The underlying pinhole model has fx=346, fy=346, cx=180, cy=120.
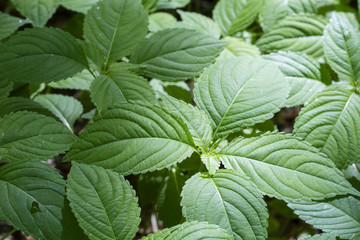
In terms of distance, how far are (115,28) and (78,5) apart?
0.68 meters

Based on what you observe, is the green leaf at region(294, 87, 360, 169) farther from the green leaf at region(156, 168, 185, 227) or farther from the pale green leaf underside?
the pale green leaf underside

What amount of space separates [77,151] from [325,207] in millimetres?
1208

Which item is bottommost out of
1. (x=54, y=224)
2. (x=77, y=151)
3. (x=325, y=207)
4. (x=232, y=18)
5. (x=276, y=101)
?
(x=325, y=207)

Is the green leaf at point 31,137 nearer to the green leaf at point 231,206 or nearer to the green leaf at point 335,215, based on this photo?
the green leaf at point 231,206

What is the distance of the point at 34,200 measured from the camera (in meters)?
1.46

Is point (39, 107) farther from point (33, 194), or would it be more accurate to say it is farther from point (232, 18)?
point (232, 18)

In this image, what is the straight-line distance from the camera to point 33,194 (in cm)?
147

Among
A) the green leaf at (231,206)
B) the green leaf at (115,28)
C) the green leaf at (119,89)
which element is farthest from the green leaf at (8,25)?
the green leaf at (231,206)

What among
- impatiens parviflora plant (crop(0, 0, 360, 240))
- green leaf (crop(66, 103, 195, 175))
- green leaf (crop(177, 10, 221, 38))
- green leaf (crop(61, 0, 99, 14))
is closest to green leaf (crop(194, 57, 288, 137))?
impatiens parviflora plant (crop(0, 0, 360, 240))

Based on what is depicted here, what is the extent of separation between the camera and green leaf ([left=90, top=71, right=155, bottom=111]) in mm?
1766

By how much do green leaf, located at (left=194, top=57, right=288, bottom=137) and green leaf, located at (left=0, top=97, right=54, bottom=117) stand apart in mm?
874

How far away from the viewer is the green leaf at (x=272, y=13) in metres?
2.48

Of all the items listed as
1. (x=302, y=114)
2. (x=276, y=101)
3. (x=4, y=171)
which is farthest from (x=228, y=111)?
(x=4, y=171)

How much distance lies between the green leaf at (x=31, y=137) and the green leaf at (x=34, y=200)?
1.8 inches
